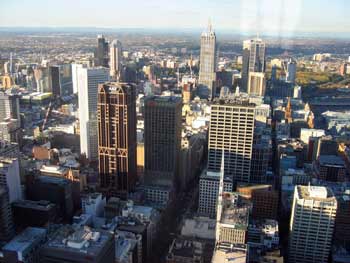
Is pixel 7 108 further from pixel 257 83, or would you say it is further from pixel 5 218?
pixel 257 83

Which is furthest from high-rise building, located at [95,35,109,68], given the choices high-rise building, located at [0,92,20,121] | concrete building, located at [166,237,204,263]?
concrete building, located at [166,237,204,263]

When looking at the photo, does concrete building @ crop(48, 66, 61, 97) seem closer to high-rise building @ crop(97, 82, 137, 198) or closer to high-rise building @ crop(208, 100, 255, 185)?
high-rise building @ crop(97, 82, 137, 198)

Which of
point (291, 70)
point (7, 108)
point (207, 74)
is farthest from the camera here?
point (291, 70)

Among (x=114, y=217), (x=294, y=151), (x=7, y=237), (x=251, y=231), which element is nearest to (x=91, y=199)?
(x=114, y=217)

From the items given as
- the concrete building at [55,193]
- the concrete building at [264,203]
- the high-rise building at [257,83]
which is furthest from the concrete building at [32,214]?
the high-rise building at [257,83]

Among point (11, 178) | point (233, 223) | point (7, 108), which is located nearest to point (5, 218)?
point (11, 178)

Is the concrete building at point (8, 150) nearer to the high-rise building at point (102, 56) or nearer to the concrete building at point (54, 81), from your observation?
the high-rise building at point (102, 56)
